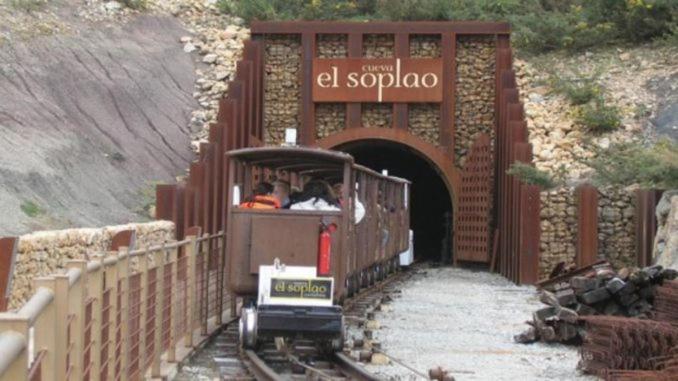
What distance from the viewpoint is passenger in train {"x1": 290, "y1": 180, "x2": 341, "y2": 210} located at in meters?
14.4

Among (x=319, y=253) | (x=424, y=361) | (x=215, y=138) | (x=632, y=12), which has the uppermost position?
(x=632, y=12)

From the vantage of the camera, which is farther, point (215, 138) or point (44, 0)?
point (44, 0)

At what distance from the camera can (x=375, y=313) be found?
20.0 m

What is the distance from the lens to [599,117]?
31.1m

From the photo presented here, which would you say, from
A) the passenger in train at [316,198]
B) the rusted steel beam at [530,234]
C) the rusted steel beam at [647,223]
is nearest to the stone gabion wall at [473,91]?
the rusted steel beam at [530,234]

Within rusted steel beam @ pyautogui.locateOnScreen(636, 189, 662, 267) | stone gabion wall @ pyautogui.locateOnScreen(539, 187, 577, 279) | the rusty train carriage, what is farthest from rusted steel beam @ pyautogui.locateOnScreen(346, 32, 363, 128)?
the rusty train carriage

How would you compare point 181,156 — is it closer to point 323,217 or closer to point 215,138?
point 215,138

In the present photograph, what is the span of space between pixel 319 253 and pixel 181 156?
777 inches

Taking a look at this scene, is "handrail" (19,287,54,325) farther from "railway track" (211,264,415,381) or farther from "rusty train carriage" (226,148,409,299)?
"rusty train carriage" (226,148,409,299)

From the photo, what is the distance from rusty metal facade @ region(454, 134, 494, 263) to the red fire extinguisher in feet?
57.3

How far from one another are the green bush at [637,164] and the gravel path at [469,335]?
3581 millimetres

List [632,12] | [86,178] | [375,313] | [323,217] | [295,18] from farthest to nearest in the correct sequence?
[295,18] → [632,12] → [86,178] → [375,313] → [323,217]

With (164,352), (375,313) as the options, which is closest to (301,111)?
(375,313)

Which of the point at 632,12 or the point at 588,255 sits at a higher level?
the point at 632,12
